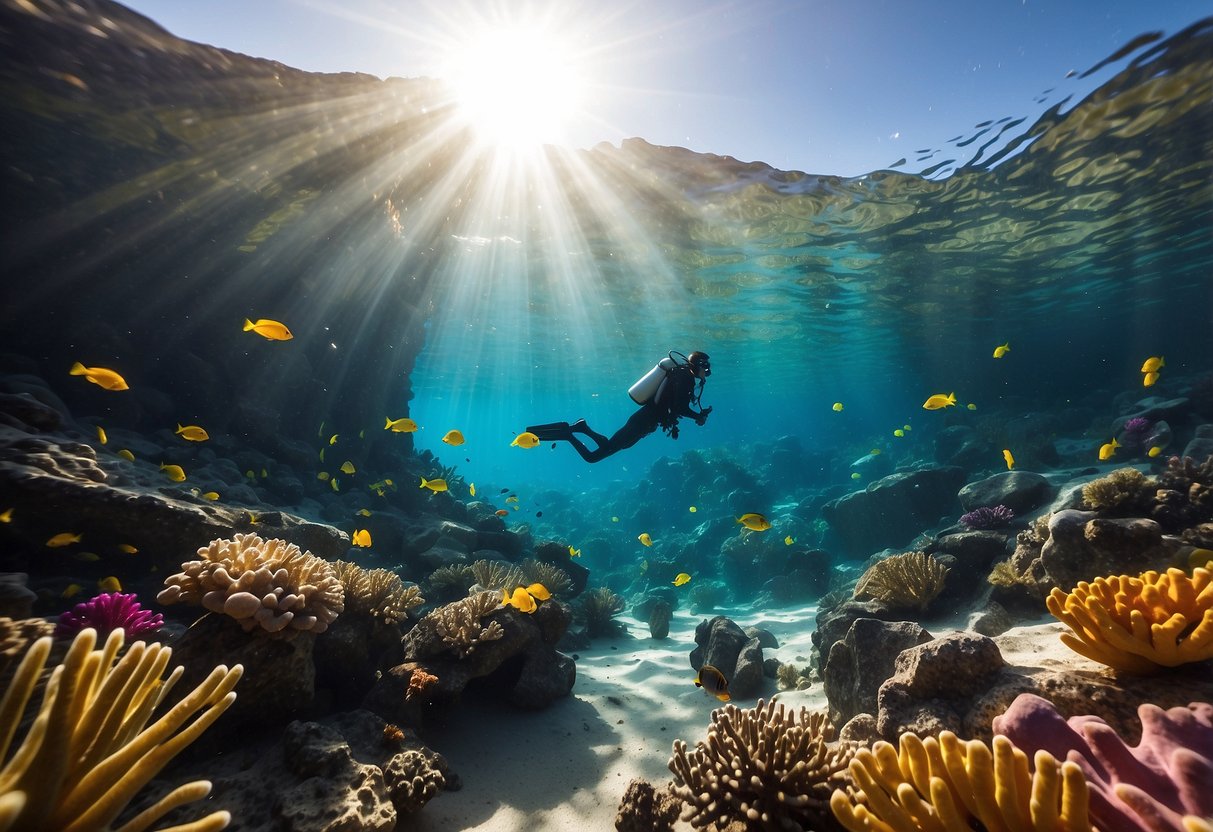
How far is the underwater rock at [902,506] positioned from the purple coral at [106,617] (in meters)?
19.1

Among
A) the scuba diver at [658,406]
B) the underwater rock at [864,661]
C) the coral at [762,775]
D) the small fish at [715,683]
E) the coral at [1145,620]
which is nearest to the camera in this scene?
the coral at [1145,620]

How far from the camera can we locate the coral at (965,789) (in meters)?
1.54

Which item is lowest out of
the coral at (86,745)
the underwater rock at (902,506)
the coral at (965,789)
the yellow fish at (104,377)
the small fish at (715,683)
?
the underwater rock at (902,506)

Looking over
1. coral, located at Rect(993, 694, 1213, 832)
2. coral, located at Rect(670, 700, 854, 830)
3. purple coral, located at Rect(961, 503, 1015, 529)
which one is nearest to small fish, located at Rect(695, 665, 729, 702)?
coral, located at Rect(670, 700, 854, 830)

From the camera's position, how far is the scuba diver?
888 cm

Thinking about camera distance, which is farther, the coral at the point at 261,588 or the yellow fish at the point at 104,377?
the yellow fish at the point at 104,377

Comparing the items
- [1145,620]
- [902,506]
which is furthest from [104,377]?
[902,506]

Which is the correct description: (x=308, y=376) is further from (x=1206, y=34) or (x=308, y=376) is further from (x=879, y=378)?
(x=879, y=378)

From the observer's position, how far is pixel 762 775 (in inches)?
112

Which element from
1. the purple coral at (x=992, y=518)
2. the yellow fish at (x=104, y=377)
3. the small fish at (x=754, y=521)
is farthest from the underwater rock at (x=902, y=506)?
the yellow fish at (x=104, y=377)

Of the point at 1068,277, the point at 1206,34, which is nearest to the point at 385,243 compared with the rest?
the point at 1206,34

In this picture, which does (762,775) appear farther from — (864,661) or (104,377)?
(104,377)

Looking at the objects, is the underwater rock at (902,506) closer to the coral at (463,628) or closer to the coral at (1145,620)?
the coral at (1145,620)

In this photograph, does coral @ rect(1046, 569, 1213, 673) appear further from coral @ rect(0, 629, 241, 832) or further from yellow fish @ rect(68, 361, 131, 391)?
yellow fish @ rect(68, 361, 131, 391)
